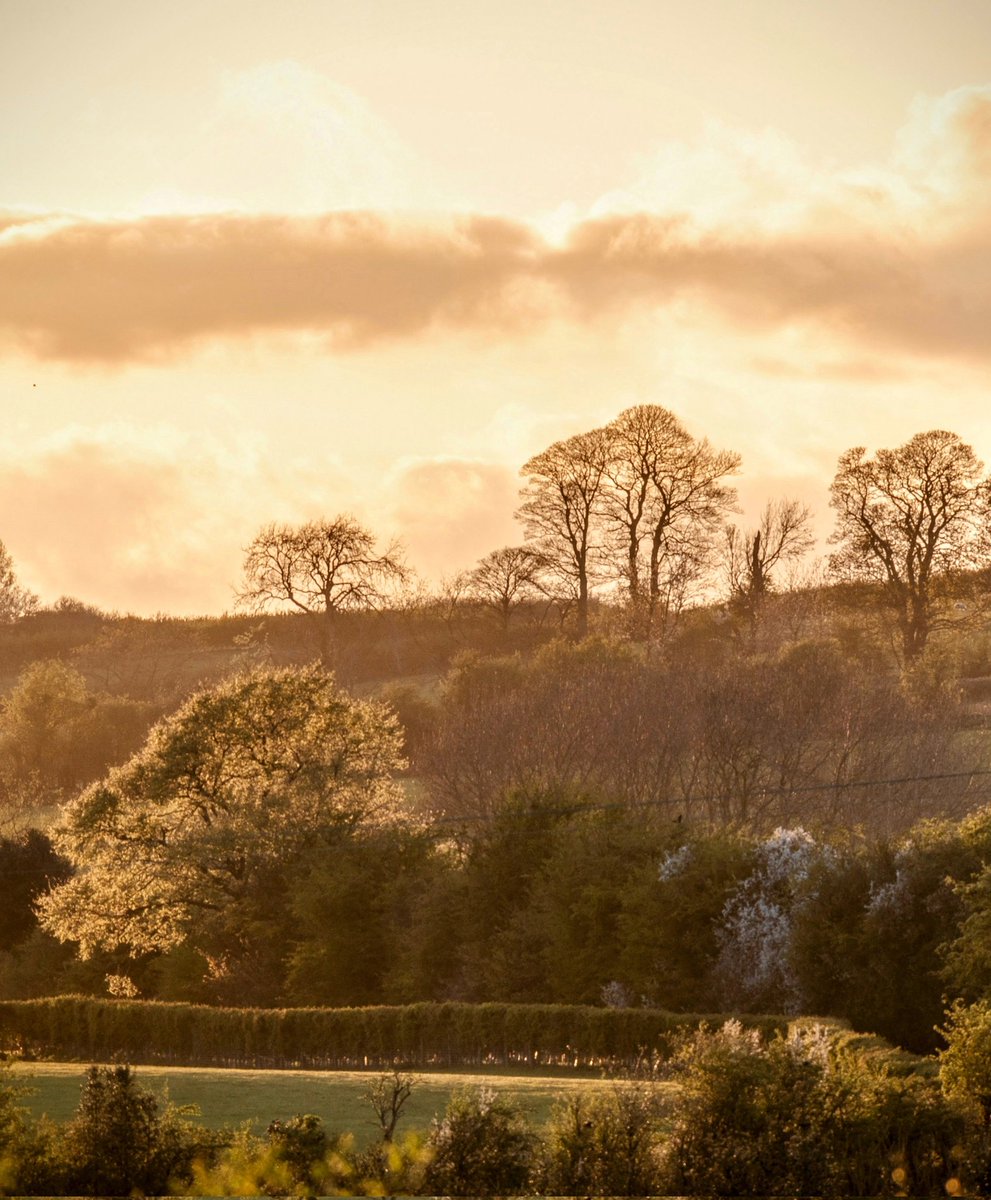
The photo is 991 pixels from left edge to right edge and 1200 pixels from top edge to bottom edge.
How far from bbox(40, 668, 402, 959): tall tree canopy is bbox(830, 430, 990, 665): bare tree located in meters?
32.2

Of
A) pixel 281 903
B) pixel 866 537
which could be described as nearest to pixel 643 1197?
pixel 281 903

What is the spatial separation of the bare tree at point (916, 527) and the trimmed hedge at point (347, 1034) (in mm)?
41565

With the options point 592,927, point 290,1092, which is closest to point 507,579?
point 592,927

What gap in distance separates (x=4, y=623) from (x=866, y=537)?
69.9 meters

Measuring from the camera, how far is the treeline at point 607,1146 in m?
22.9

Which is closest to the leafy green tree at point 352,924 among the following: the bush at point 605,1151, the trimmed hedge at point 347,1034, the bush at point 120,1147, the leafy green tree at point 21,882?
the trimmed hedge at point 347,1034

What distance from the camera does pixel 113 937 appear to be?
59.9 meters

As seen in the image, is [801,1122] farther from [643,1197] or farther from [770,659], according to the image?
[770,659]

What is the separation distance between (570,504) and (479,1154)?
219 ft

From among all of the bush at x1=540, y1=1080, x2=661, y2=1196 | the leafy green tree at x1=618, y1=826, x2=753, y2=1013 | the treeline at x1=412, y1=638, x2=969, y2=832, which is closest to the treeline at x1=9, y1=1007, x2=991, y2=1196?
the bush at x1=540, y1=1080, x2=661, y2=1196

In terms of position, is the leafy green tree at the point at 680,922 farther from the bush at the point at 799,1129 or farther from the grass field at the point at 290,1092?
the bush at the point at 799,1129

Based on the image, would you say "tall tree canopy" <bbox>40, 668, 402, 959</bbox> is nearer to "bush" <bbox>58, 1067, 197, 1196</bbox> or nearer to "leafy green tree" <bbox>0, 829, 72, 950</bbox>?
"leafy green tree" <bbox>0, 829, 72, 950</bbox>

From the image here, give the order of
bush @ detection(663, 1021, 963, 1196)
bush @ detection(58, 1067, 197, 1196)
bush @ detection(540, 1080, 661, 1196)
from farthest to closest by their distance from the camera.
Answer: bush @ detection(58, 1067, 197, 1196), bush @ detection(663, 1021, 963, 1196), bush @ detection(540, 1080, 661, 1196)

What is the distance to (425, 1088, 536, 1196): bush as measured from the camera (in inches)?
901
